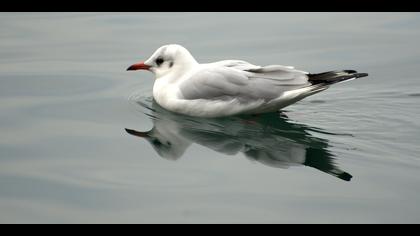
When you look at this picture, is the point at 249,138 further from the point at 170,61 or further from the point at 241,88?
the point at 170,61

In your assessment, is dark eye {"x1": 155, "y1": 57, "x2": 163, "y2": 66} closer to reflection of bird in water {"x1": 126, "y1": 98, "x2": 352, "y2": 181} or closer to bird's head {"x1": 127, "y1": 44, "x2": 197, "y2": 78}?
bird's head {"x1": 127, "y1": 44, "x2": 197, "y2": 78}

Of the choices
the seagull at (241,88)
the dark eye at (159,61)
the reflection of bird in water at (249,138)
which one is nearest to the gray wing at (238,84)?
the seagull at (241,88)

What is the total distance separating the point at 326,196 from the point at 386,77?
13.3 feet

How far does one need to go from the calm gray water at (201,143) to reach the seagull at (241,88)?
6.1 inches

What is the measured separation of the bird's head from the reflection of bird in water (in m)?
0.48

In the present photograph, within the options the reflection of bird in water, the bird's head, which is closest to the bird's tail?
the reflection of bird in water

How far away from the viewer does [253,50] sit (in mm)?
11523

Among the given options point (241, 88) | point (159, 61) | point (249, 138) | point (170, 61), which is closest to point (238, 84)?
point (241, 88)

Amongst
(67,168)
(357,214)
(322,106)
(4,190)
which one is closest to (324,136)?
(322,106)

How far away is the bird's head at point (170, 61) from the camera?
29.6 feet

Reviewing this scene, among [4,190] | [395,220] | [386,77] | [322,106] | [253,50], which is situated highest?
[253,50]

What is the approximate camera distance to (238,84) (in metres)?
8.59

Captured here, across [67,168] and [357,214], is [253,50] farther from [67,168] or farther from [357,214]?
[357,214]

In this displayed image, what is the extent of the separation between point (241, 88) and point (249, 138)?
630 millimetres
